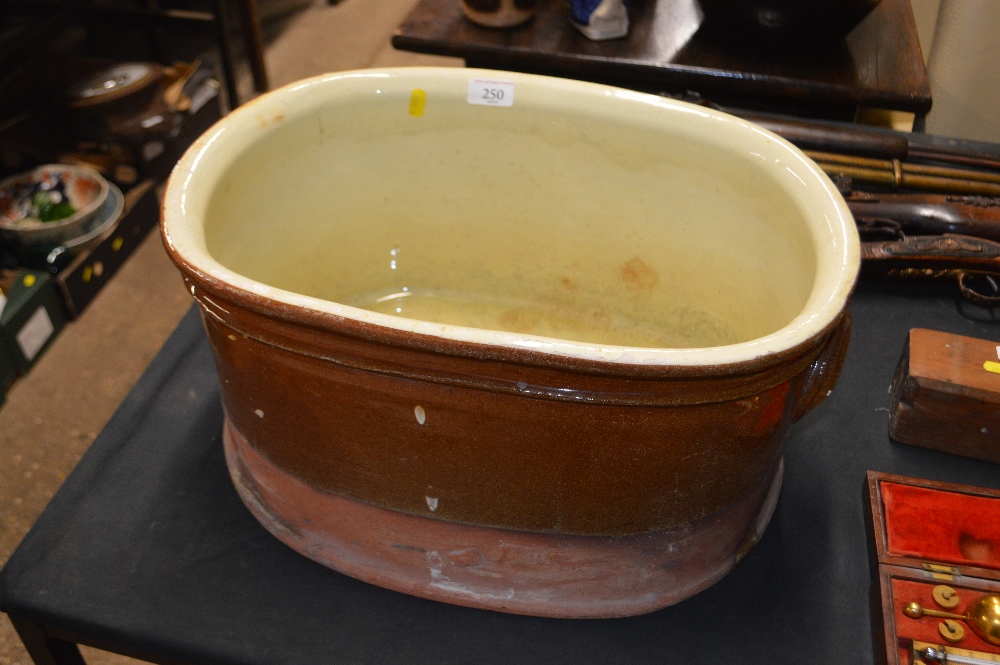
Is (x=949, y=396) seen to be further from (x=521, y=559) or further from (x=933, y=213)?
(x=521, y=559)

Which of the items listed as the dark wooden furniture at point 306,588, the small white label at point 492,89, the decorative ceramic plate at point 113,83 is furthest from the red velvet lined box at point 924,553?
the decorative ceramic plate at point 113,83

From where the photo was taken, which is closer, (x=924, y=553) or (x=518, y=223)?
(x=924, y=553)

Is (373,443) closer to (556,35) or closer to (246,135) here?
(246,135)

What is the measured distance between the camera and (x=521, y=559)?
1004 millimetres

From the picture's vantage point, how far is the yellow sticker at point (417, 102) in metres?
1.25

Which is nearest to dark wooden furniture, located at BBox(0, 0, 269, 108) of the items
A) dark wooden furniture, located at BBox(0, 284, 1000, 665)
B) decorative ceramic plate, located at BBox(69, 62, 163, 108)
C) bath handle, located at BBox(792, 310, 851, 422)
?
decorative ceramic plate, located at BBox(69, 62, 163, 108)

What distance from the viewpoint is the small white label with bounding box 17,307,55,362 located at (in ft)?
6.16

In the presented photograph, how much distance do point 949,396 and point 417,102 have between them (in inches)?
32.7

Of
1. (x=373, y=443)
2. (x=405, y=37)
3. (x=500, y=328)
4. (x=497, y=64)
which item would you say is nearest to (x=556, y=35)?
(x=497, y=64)

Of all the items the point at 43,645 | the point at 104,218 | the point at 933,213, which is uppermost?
the point at 933,213

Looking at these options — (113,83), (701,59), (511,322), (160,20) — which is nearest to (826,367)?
(511,322)

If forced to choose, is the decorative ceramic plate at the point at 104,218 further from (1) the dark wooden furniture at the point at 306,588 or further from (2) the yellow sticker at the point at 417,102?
(2) the yellow sticker at the point at 417,102

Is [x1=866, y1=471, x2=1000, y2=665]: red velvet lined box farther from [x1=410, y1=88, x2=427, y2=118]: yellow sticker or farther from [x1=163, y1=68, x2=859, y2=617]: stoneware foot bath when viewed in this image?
[x1=410, y1=88, x2=427, y2=118]: yellow sticker

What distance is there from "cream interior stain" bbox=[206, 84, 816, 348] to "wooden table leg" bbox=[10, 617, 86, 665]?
19.9 inches
